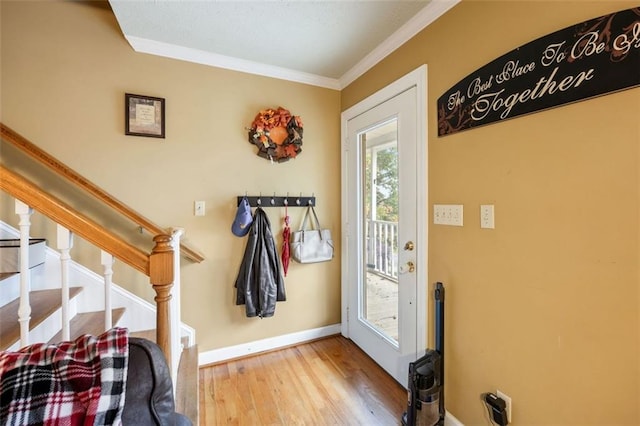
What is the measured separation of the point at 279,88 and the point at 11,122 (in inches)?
68.4

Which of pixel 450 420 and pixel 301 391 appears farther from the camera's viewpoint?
pixel 301 391

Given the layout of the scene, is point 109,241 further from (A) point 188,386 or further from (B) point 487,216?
(B) point 487,216

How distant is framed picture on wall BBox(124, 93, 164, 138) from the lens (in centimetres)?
183

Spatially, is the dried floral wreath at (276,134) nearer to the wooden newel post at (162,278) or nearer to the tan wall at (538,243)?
the tan wall at (538,243)

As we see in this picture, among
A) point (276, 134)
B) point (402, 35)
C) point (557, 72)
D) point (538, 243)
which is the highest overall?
point (402, 35)

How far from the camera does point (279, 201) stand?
87.7 inches

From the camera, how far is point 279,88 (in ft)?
7.45

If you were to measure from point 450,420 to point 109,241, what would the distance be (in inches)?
73.7

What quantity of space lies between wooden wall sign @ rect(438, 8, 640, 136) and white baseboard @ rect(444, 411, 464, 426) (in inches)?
61.6

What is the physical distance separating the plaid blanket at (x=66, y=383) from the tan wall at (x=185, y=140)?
53.8 inches

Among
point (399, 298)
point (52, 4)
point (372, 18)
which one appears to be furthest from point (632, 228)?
point (52, 4)

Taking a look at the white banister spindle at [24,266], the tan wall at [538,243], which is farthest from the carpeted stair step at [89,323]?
the tan wall at [538,243]

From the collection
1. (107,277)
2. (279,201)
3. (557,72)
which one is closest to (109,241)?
(107,277)

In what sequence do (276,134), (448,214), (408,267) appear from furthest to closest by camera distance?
(276,134) < (408,267) < (448,214)
